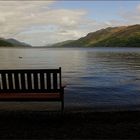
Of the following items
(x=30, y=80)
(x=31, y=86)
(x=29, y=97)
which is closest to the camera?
(x=29, y=97)

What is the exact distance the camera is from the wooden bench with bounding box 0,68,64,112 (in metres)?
10.9

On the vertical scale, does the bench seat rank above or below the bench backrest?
below

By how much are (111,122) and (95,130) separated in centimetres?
122

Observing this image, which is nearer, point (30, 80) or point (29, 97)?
point (29, 97)

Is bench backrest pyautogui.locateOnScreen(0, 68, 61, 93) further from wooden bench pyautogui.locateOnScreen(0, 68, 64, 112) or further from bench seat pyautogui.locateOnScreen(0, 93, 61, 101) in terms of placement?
bench seat pyautogui.locateOnScreen(0, 93, 61, 101)

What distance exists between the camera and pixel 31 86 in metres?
11.1

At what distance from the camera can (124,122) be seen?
10.3 m

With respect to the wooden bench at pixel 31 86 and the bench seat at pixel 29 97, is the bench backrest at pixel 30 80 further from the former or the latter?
the bench seat at pixel 29 97

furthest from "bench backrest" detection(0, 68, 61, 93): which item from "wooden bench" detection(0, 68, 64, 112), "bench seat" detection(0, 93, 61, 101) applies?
"bench seat" detection(0, 93, 61, 101)

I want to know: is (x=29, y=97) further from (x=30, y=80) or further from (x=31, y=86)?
(x=30, y=80)

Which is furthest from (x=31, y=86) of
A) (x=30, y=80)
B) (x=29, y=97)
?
(x=29, y=97)

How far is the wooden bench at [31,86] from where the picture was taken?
10.9m

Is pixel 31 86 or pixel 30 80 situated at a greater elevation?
pixel 30 80

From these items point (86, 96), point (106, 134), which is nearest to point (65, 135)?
point (106, 134)
